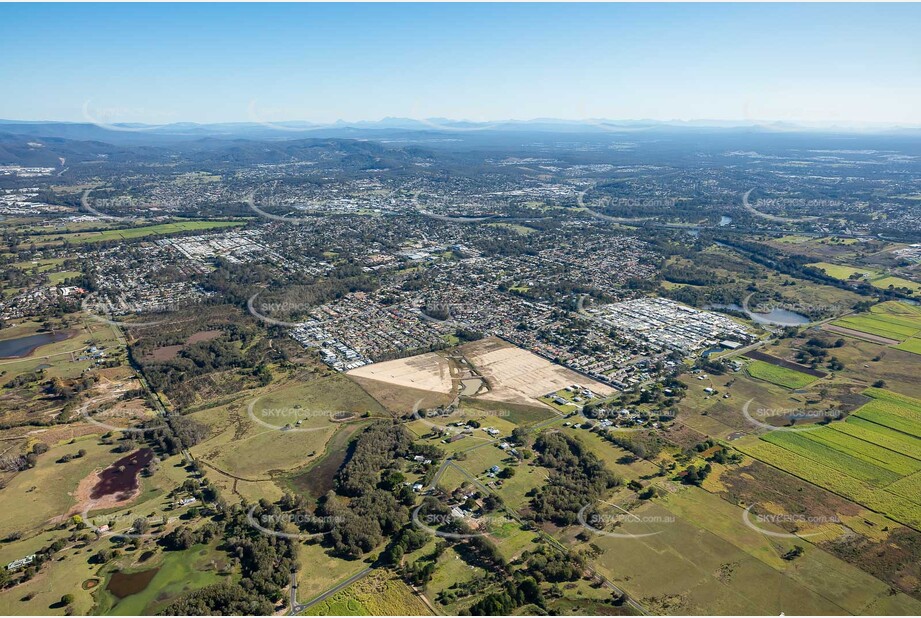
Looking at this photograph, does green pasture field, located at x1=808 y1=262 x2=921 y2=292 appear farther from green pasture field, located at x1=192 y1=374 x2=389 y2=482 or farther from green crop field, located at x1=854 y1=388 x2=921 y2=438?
green pasture field, located at x1=192 y1=374 x2=389 y2=482

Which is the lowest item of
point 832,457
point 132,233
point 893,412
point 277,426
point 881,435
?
point 277,426

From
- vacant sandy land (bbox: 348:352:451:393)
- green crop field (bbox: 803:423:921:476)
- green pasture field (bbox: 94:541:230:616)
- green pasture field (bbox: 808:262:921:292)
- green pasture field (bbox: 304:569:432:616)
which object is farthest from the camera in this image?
green pasture field (bbox: 808:262:921:292)

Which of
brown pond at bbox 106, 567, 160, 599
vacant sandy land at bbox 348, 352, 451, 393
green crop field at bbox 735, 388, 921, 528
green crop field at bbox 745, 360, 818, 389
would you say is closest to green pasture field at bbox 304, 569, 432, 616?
brown pond at bbox 106, 567, 160, 599

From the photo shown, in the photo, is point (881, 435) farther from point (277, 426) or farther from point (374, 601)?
point (277, 426)

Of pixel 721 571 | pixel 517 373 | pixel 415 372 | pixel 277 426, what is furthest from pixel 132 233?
pixel 721 571

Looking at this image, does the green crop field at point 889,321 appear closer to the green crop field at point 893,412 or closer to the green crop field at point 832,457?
the green crop field at point 893,412

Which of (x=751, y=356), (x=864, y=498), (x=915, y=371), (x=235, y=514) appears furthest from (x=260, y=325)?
(x=915, y=371)
